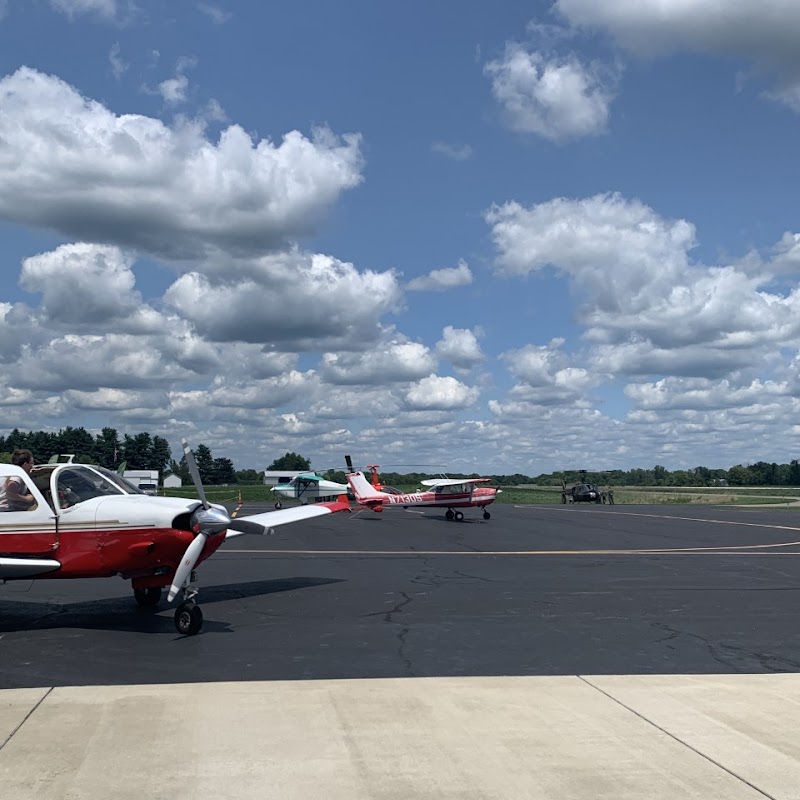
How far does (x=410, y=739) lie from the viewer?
22.0 ft

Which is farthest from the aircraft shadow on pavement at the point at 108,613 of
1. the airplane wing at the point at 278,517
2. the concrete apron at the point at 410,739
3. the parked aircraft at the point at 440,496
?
the parked aircraft at the point at 440,496

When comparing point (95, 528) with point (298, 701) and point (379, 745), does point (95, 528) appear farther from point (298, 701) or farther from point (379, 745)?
point (379, 745)

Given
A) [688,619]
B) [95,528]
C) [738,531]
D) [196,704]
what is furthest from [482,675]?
[738,531]

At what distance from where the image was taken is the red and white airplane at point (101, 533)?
1167 cm

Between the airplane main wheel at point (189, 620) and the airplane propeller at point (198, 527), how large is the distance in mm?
248

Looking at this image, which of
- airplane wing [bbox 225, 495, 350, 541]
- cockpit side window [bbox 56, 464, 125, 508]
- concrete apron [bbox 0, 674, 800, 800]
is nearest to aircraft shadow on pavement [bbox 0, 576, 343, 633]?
airplane wing [bbox 225, 495, 350, 541]

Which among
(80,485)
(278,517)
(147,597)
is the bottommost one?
(147,597)

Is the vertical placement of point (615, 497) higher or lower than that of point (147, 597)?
lower

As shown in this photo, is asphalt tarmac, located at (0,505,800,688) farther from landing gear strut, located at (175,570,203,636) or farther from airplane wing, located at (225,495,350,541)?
airplane wing, located at (225,495,350,541)

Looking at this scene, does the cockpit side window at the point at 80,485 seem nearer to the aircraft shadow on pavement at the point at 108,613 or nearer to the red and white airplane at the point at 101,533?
the red and white airplane at the point at 101,533

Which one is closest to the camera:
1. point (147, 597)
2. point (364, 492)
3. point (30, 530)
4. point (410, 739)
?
point (410, 739)

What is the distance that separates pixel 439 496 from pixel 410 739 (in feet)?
115

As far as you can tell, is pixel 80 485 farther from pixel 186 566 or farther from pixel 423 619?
pixel 423 619

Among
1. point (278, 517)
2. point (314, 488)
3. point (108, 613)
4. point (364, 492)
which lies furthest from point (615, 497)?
point (108, 613)
